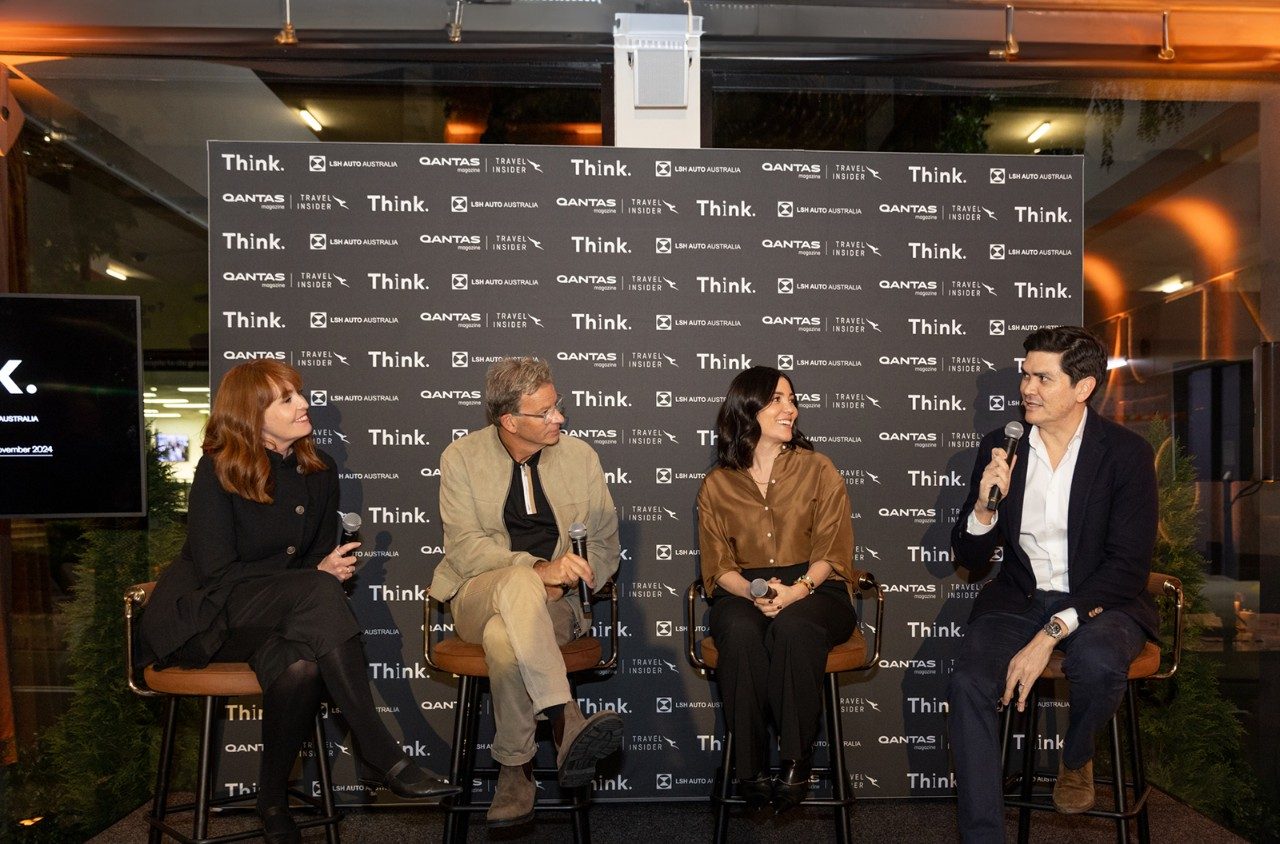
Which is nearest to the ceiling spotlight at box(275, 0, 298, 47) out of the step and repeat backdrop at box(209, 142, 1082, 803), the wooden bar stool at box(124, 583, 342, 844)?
the step and repeat backdrop at box(209, 142, 1082, 803)

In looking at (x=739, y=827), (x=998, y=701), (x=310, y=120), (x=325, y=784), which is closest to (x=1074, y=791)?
(x=998, y=701)

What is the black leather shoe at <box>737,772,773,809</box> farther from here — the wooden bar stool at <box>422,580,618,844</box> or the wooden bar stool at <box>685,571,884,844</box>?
the wooden bar stool at <box>422,580,618,844</box>

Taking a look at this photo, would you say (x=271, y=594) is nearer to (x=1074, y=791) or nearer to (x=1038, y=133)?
(x=1074, y=791)

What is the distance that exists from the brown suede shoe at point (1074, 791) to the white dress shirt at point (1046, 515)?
1.79 feet

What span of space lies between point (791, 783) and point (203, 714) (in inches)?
67.3

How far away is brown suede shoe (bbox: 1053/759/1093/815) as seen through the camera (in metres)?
3.00

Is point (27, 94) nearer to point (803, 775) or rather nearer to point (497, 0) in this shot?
point (497, 0)

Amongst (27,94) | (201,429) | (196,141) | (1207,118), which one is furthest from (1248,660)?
(27,94)

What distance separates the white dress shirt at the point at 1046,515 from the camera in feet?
10.6

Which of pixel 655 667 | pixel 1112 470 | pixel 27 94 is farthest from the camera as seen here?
pixel 27 94

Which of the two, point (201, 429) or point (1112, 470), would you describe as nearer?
point (1112, 470)

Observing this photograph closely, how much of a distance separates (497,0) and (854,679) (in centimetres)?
302

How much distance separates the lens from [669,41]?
3.98 m

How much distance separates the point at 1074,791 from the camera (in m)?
3.02
